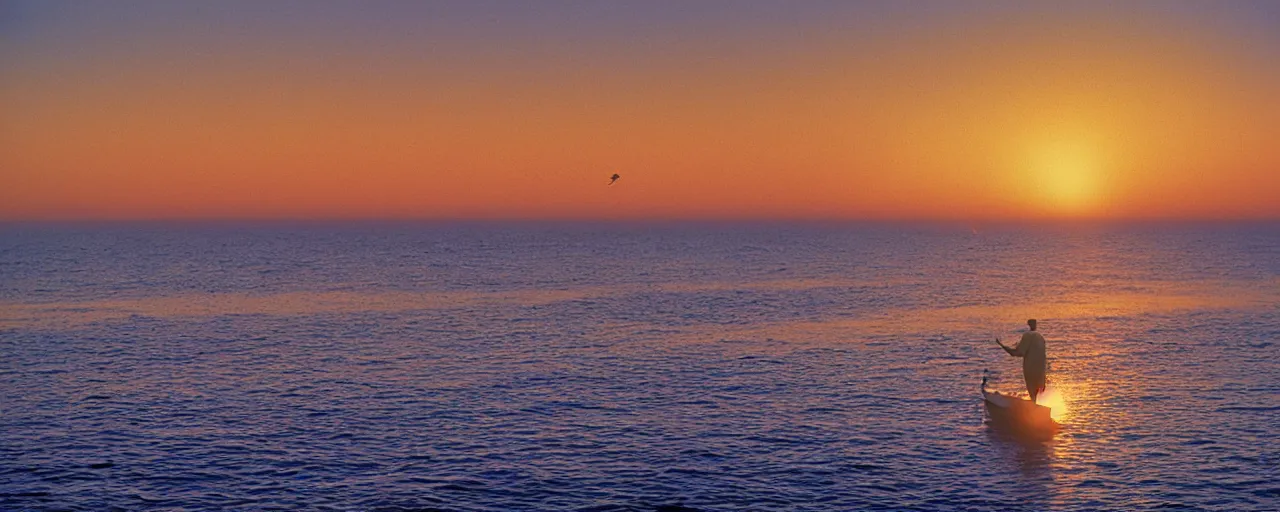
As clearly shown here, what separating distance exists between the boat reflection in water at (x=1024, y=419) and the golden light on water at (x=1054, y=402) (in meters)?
0.44

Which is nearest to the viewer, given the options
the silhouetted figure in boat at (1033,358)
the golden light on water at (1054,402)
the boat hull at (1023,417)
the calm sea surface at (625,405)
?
the calm sea surface at (625,405)

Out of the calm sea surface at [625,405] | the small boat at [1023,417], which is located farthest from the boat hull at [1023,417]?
the calm sea surface at [625,405]

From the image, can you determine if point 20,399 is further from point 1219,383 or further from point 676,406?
point 1219,383

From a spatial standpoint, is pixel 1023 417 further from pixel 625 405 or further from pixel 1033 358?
pixel 625 405

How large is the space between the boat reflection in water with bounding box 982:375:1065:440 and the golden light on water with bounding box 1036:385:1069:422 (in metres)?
0.44

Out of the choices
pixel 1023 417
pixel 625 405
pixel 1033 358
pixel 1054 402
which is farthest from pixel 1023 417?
pixel 625 405

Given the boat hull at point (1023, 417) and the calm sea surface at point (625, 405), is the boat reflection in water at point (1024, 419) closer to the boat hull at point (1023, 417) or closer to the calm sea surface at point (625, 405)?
the boat hull at point (1023, 417)

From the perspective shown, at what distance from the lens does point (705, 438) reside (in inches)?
1705

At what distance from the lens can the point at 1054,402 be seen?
2003 inches

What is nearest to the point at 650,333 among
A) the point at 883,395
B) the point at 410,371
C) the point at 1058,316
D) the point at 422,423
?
the point at 410,371

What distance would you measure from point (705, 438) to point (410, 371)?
24996mm

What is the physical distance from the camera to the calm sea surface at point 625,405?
3575 centimetres

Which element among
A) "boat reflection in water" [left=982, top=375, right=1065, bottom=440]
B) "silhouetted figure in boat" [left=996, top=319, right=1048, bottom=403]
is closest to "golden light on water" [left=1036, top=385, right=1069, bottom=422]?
"boat reflection in water" [left=982, top=375, right=1065, bottom=440]

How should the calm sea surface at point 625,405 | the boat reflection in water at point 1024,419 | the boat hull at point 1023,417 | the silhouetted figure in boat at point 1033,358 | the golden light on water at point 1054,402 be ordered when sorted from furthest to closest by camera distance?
1. the golden light on water at point 1054,402
2. the silhouetted figure in boat at point 1033,358
3. the boat hull at point 1023,417
4. the boat reflection in water at point 1024,419
5. the calm sea surface at point 625,405
